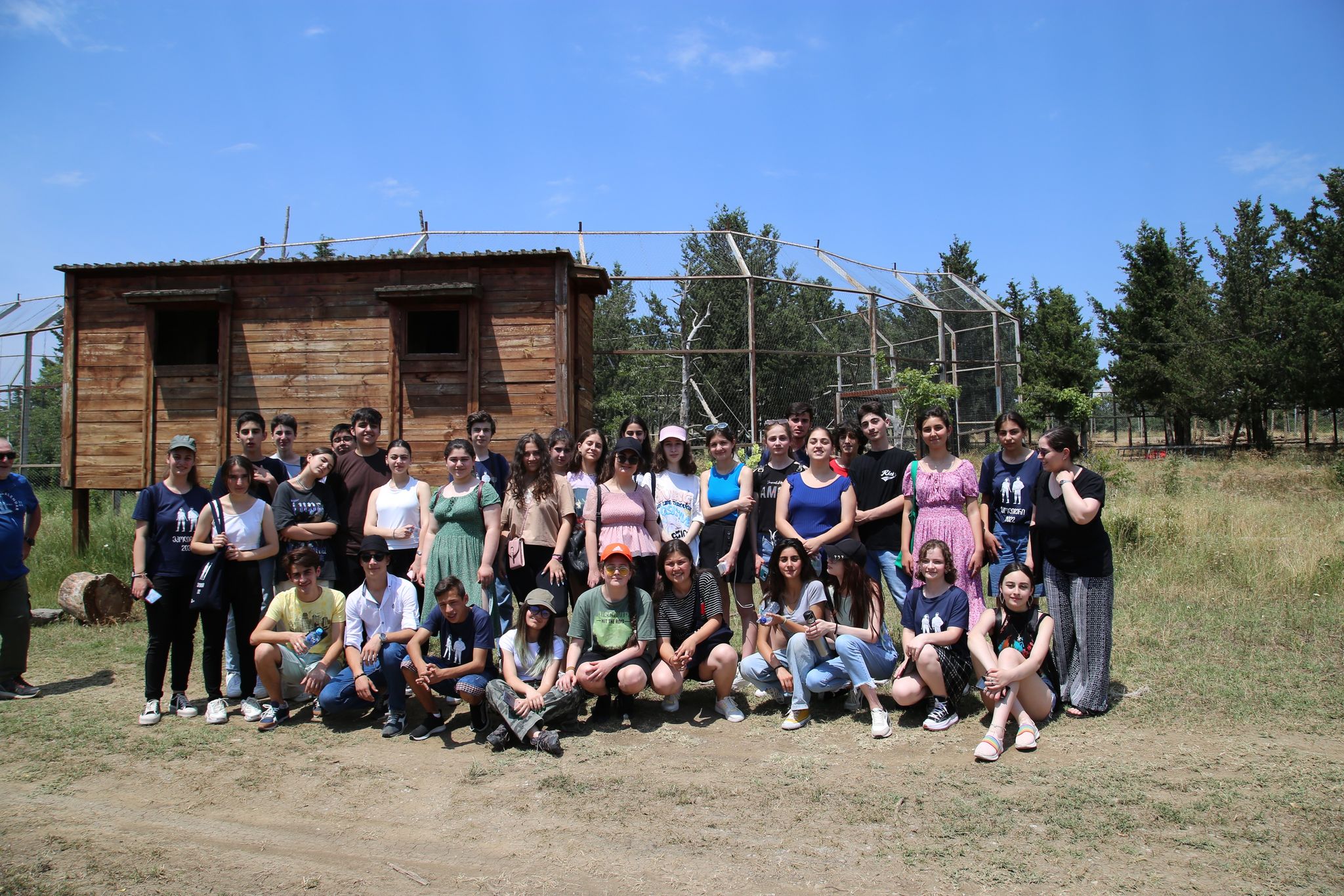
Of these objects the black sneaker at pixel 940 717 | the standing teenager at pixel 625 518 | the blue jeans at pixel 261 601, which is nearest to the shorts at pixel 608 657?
the standing teenager at pixel 625 518

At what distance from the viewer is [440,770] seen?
4645 millimetres

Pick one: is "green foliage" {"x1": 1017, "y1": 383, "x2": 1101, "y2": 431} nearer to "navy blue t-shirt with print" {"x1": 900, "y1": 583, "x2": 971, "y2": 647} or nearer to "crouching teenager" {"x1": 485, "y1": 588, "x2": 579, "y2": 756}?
"navy blue t-shirt with print" {"x1": 900, "y1": 583, "x2": 971, "y2": 647}

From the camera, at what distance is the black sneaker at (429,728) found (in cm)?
521

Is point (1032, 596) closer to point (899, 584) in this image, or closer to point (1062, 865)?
point (899, 584)

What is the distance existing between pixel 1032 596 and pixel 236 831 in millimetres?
4570

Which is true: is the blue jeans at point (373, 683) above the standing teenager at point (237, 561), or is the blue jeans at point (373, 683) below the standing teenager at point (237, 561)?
below

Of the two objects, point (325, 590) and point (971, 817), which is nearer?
point (971, 817)

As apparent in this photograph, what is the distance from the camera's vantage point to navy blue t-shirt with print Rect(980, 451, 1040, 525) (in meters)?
5.44

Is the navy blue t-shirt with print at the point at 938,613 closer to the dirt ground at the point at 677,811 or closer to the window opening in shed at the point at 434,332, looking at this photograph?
the dirt ground at the point at 677,811

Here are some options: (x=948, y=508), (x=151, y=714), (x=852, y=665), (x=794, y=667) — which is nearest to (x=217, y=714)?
(x=151, y=714)

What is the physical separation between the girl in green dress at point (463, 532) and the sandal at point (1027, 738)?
10.7 feet

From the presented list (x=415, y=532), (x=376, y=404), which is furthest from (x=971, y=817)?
(x=376, y=404)

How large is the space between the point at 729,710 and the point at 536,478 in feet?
6.47

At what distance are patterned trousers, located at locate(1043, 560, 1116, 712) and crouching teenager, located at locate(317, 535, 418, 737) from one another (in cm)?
404
